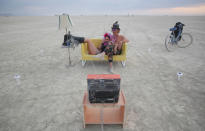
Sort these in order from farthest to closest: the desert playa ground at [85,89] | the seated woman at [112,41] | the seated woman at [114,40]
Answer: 1. the seated woman at [114,40]
2. the seated woman at [112,41]
3. the desert playa ground at [85,89]

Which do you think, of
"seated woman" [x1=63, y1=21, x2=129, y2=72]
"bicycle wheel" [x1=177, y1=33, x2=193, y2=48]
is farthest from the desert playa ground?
"bicycle wheel" [x1=177, y1=33, x2=193, y2=48]

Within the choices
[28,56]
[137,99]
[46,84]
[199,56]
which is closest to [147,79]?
[137,99]

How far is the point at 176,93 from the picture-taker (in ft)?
9.75

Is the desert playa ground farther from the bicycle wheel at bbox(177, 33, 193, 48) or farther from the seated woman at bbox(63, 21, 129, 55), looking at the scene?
the bicycle wheel at bbox(177, 33, 193, 48)

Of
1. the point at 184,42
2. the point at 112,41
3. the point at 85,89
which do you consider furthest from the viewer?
the point at 184,42

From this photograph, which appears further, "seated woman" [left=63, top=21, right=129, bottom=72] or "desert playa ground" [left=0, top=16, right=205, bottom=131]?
"seated woman" [left=63, top=21, right=129, bottom=72]

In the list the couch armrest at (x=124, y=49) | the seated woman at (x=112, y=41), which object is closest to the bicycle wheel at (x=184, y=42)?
the couch armrest at (x=124, y=49)

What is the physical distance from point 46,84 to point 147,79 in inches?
114

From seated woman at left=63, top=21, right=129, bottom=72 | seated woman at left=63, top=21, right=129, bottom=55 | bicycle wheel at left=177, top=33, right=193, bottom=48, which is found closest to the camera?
seated woman at left=63, top=21, right=129, bottom=72

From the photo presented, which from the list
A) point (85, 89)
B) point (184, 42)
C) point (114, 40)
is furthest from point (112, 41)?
point (184, 42)

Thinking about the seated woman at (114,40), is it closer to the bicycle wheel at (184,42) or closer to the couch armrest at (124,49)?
the couch armrest at (124,49)

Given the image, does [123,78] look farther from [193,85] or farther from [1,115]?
[1,115]

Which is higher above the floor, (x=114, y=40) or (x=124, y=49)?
(x=114, y=40)

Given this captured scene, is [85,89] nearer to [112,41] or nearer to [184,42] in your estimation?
[112,41]
